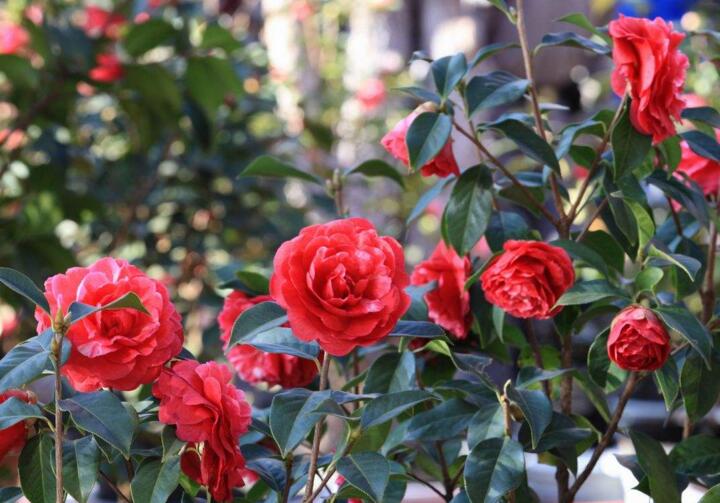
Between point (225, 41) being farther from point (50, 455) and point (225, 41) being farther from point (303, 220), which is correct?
point (50, 455)

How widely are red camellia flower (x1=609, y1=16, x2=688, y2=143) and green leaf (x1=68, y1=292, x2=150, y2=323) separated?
45 cm

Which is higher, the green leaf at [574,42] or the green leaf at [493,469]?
the green leaf at [574,42]

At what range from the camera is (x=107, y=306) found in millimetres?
674

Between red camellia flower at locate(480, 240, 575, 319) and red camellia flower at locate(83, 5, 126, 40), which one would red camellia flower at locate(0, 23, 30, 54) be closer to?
red camellia flower at locate(83, 5, 126, 40)

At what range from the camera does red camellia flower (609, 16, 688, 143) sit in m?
0.84

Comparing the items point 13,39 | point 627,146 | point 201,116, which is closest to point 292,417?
point 627,146

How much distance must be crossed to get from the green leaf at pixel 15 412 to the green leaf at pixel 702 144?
2.12ft

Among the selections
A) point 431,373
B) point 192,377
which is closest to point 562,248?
point 431,373

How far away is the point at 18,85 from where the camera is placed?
183cm

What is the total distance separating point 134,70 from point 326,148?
0.78 meters

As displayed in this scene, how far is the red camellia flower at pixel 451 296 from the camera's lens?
3.12ft

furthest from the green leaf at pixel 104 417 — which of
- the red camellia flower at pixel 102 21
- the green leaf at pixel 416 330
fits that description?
the red camellia flower at pixel 102 21

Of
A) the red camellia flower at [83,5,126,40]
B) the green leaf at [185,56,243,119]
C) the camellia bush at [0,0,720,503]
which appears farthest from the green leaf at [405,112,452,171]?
the red camellia flower at [83,5,126,40]

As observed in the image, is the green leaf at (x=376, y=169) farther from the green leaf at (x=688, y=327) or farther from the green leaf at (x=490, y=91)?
the green leaf at (x=688, y=327)
